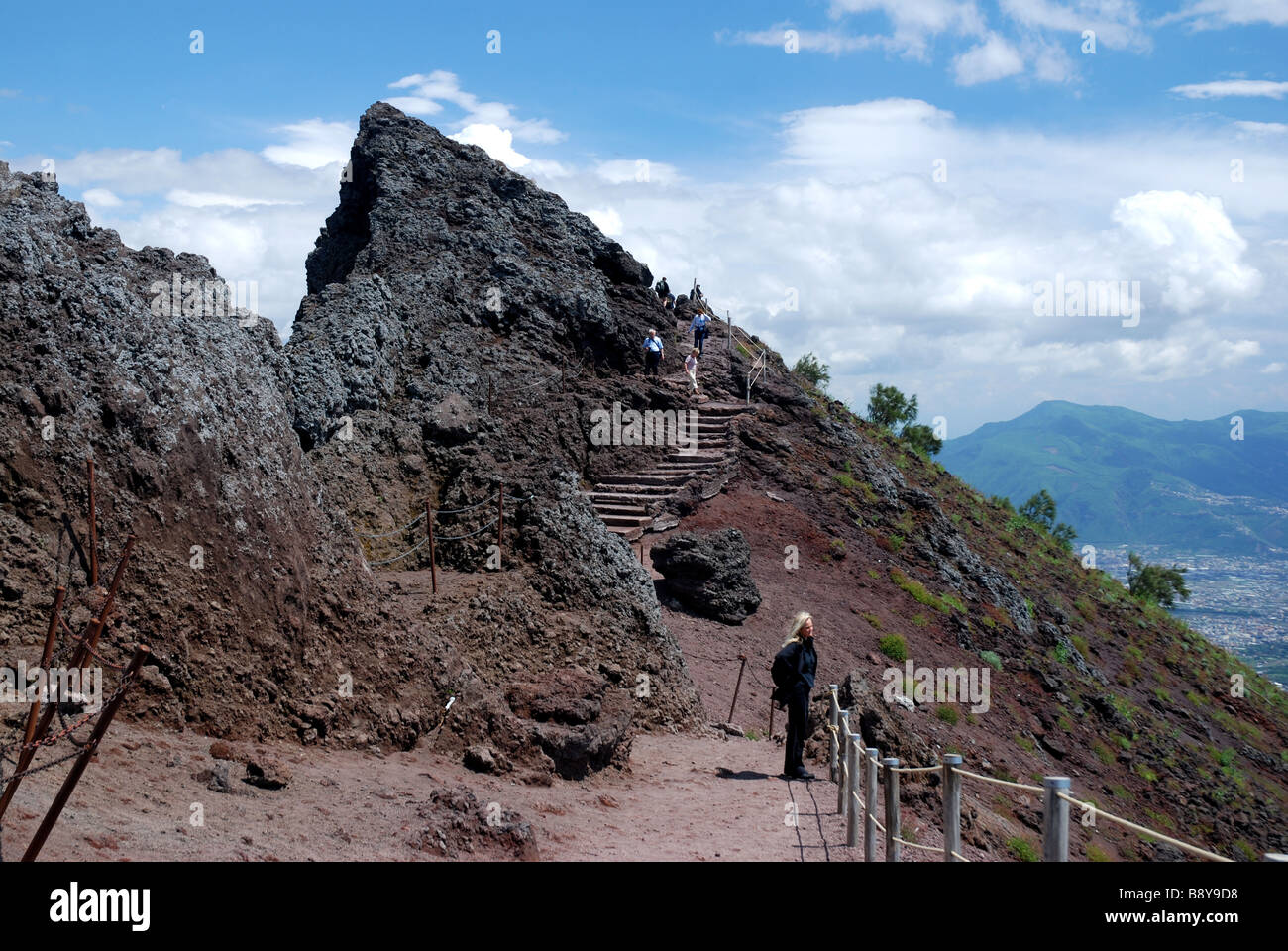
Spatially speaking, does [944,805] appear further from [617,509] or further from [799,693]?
[617,509]

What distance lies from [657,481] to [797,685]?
13511mm

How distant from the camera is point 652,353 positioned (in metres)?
26.8

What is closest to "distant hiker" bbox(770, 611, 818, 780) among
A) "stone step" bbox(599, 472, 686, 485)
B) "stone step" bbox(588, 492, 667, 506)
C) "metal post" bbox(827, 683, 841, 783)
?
"metal post" bbox(827, 683, 841, 783)

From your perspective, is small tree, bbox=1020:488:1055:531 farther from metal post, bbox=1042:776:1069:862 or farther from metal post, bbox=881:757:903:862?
metal post, bbox=1042:776:1069:862

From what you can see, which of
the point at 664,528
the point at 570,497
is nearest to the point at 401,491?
the point at 570,497

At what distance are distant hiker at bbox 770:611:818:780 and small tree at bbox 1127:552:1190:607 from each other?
136 ft

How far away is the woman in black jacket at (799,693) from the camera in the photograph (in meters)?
10.9

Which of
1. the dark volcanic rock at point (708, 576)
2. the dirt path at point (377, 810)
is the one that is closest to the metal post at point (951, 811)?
the dirt path at point (377, 810)

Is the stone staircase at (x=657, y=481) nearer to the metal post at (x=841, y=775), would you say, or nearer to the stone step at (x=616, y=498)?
the stone step at (x=616, y=498)

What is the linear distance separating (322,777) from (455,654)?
2.85 m

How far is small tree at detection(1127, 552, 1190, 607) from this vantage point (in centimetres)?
4781

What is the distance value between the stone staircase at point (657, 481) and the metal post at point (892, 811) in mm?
14291
